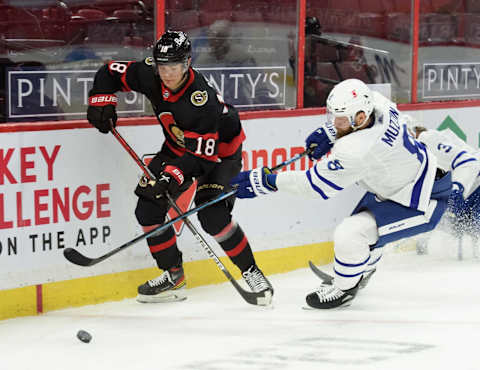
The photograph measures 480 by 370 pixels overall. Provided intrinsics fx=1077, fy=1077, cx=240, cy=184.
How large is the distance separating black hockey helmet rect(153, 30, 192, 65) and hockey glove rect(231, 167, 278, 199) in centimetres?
58

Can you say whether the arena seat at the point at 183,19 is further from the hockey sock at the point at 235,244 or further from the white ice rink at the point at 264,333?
the white ice rink at the point at 264,333

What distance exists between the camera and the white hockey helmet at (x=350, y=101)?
4.78 metres

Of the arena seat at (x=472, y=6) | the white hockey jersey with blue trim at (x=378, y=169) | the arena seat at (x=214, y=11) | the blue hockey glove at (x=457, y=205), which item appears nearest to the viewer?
the white hockey jersey with blue trim at (x=378, y=169)

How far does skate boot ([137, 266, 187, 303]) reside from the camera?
16.6 feet

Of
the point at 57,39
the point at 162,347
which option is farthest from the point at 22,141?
the point at 162,347

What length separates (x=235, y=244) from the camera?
4.92 m

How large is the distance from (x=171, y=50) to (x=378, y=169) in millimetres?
1106

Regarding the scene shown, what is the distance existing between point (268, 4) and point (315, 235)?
131 centimetres

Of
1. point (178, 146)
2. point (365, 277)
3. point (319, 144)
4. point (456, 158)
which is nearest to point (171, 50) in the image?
point (178, 146)

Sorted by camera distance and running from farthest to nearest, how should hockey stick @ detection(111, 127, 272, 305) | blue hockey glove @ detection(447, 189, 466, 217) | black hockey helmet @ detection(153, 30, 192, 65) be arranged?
1. blue hockey glove @ detection(447, 189, 466, 217)
2. hockey stick @ detection(111, 127, 272, 305)
3. black hockey helmet @ detection(153, 30, 192, 65)

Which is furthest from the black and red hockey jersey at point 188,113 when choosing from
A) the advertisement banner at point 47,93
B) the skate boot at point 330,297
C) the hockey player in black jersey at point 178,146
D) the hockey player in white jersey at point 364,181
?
the skate boot at point 330,297

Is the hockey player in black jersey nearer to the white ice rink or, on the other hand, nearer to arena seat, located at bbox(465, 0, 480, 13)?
the white ice rink

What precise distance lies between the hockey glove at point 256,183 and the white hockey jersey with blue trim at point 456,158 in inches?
67.0

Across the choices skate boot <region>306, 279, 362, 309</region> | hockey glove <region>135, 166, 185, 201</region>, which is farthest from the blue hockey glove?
hockey glove <region>135, 166, 185, 201</region>
